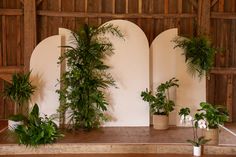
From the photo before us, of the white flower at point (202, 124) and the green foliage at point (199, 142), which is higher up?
the white flower at point (202, 124)

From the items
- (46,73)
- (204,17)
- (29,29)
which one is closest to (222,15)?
(204,17)

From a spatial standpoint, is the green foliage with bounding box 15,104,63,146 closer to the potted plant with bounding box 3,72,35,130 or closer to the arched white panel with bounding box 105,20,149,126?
the potted plant with bounding box 3,72,35,130

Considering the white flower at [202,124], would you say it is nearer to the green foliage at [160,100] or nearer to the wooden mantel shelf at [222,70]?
the green foliage at [160,100]

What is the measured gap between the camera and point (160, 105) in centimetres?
574

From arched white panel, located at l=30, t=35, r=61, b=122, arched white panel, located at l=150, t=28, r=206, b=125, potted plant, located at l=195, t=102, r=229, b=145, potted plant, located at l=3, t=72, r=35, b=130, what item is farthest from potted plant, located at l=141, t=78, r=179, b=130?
potted plant, located at l=3, t=72, r=35, b=130

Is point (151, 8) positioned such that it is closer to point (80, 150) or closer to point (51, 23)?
point (51, 23)

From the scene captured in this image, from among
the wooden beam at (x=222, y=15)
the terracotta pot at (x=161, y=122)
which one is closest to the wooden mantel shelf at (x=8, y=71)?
the terracotta pot at (x=161, y=122)

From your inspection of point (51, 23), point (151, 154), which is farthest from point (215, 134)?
point (51, 23)

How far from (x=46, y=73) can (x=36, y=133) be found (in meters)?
1.38

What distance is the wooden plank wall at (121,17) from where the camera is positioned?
21.0 ft

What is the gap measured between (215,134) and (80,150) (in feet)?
7.09

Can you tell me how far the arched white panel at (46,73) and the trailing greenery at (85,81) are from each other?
184 millimetres

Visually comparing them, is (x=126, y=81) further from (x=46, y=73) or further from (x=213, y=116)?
(x=213, y=116)

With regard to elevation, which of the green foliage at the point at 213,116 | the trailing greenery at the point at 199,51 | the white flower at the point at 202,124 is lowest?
the white flower at the point at 202,124
